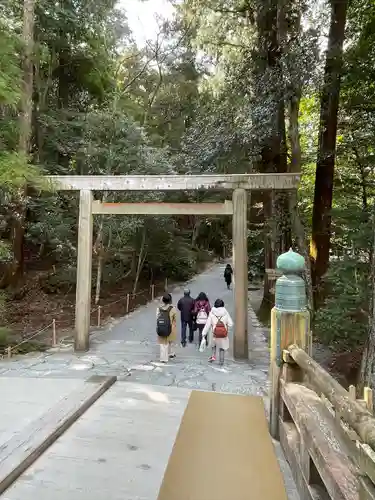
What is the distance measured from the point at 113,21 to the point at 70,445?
16.2 m

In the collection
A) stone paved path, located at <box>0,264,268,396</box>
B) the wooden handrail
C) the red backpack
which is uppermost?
the wooden handrail

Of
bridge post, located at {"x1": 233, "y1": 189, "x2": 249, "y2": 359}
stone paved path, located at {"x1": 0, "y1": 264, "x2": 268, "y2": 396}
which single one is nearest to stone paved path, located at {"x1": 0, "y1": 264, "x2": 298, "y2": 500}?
stone paved path, located at {"x1": 0, "y1": 264, "x2": 268, "y2": 396}

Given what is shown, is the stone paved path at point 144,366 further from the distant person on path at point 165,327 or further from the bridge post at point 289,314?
the bridge post at point 289,314

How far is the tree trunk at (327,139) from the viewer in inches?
329

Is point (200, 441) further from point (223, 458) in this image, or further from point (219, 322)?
point (219, 322)

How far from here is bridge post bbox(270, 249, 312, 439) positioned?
3.50 metres

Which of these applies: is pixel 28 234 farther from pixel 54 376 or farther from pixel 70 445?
pixel 70 445

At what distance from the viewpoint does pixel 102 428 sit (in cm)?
379

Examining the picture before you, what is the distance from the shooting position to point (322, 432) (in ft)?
7.79

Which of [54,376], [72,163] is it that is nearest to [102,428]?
[54,376]

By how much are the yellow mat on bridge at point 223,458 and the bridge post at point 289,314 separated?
0.40 meters

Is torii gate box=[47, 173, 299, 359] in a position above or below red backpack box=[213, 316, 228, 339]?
above

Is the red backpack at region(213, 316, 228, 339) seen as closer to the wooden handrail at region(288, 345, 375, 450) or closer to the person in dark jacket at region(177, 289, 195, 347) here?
the person in dark jacket at region(177, 289, 195, 347)

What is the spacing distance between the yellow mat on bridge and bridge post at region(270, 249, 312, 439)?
15.7 inches
